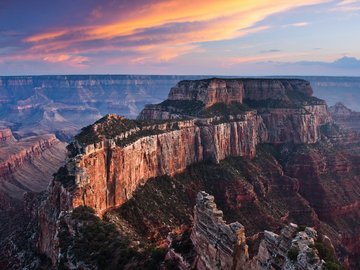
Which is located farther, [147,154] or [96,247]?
[147,154]

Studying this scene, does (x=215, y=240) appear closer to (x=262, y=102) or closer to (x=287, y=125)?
(x=287, y=125)

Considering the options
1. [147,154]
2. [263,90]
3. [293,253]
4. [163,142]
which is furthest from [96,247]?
[263,90]

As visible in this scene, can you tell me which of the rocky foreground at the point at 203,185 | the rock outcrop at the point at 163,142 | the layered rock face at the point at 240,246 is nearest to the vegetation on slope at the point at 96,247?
the rocky foreground at the point at 203,185

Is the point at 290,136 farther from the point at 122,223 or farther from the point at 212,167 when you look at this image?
the point at 122,223

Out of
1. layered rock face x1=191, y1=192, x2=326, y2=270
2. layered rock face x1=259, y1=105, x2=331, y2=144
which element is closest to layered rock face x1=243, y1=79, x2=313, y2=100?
layered rock face x1=259, y1=105, x2=331, y2=144

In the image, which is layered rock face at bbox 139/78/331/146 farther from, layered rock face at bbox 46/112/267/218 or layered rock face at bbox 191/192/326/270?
layered rock face at bbox 191/192/326/270
